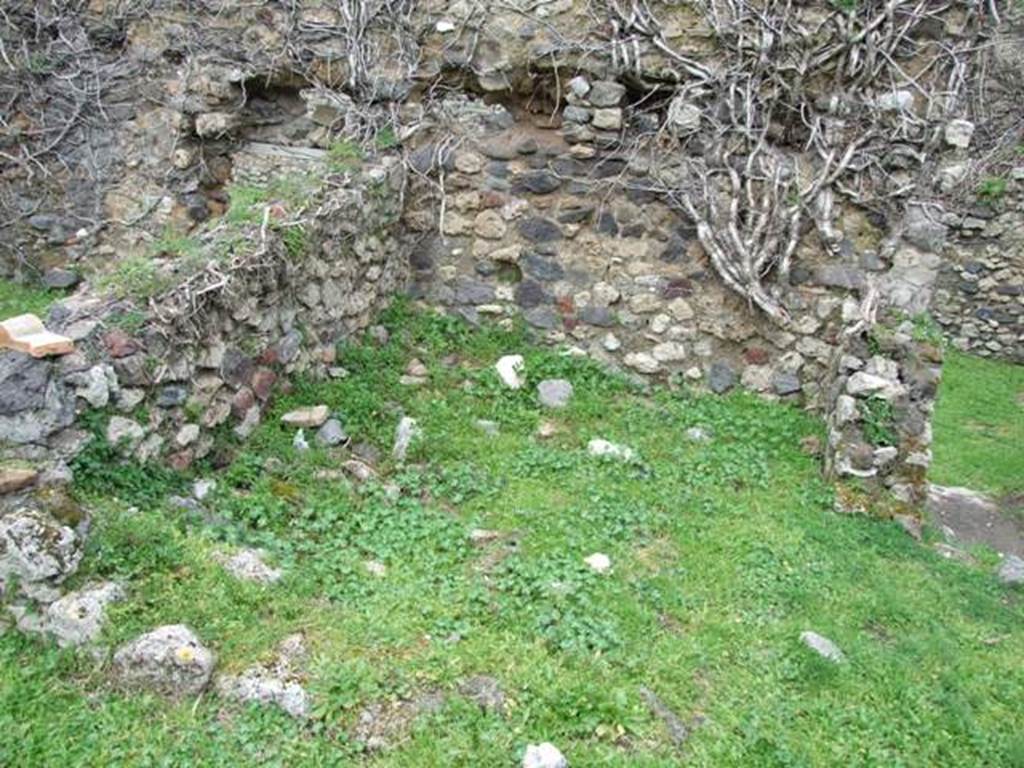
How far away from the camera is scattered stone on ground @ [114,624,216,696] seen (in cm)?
257

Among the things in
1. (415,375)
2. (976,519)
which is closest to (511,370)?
(415,375)

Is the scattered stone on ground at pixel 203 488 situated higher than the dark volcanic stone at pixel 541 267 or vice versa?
the dark volcanic stone at pixel 541 267

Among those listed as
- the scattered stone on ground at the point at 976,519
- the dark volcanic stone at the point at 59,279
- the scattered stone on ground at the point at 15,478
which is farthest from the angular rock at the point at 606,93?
the dark volcanic stone at the point at 59,279

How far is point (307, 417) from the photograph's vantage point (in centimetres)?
Answer: 427

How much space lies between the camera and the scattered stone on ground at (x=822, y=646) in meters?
3.18

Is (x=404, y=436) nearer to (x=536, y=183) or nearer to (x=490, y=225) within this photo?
(x=490, y=225)

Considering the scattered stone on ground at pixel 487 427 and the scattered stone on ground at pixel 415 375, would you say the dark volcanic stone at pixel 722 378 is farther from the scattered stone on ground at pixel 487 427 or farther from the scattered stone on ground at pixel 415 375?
the scattered stone on ground at pixel 415 375

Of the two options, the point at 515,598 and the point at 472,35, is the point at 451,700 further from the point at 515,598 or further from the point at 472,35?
the point at 472,35

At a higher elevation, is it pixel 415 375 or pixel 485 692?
pixel 485 692

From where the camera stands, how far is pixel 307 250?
179 inches

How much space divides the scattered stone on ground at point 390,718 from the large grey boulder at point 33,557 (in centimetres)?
108

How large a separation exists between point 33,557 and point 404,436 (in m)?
1.90

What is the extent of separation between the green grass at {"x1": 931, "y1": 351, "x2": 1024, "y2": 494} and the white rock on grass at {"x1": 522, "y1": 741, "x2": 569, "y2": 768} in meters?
4.80

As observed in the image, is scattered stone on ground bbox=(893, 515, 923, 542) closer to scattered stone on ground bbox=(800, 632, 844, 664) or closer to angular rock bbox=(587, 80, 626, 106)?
scattered stone on ground bbox=(800, 632, 844, 664)
